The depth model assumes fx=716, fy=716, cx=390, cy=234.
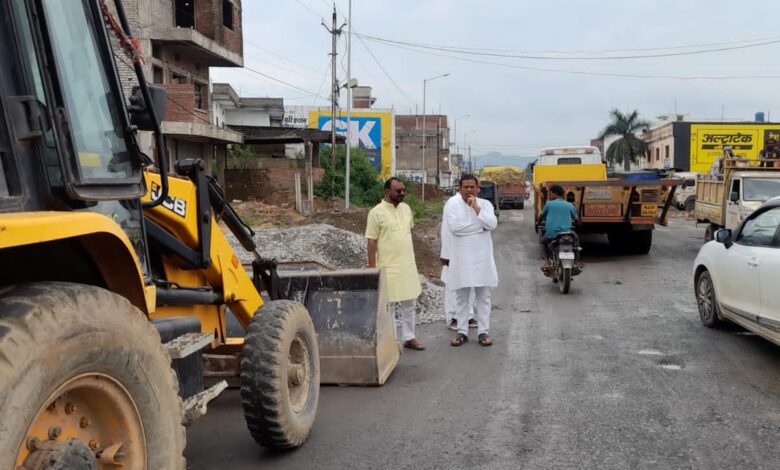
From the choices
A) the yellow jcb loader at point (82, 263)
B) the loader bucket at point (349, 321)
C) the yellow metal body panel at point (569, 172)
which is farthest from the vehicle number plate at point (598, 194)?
the yellow jcb loader at point (82, 263)

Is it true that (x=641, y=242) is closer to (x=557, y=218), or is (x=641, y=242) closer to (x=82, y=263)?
(x=557, y=218)

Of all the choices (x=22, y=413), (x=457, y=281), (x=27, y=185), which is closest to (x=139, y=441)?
(x=22, y=413)

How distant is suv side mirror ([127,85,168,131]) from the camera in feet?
10.4

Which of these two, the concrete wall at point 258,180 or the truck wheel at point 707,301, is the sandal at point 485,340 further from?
the concrete wall at point 258,180

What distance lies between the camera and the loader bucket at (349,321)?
247 inches

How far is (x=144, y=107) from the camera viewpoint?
10.5ft

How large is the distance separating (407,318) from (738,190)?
1120 centimetres

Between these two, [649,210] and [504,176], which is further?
[504,176]

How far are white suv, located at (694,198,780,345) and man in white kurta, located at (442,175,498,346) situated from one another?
2493mm

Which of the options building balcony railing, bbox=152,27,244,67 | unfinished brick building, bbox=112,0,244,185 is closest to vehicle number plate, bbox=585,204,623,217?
unfinished brick building, bbox=112,0,244,185

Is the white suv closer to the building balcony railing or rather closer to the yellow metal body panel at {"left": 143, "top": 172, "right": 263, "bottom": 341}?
the yellow metal body panel at {"left": 143, "top": 172, "right": 263, "bottom": 341}

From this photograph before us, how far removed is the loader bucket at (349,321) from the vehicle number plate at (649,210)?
1079 cm

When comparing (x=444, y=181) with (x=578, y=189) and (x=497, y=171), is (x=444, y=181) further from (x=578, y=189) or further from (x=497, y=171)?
(x=578, y=189)

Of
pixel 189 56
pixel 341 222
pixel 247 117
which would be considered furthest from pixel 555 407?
pixel 247 117
